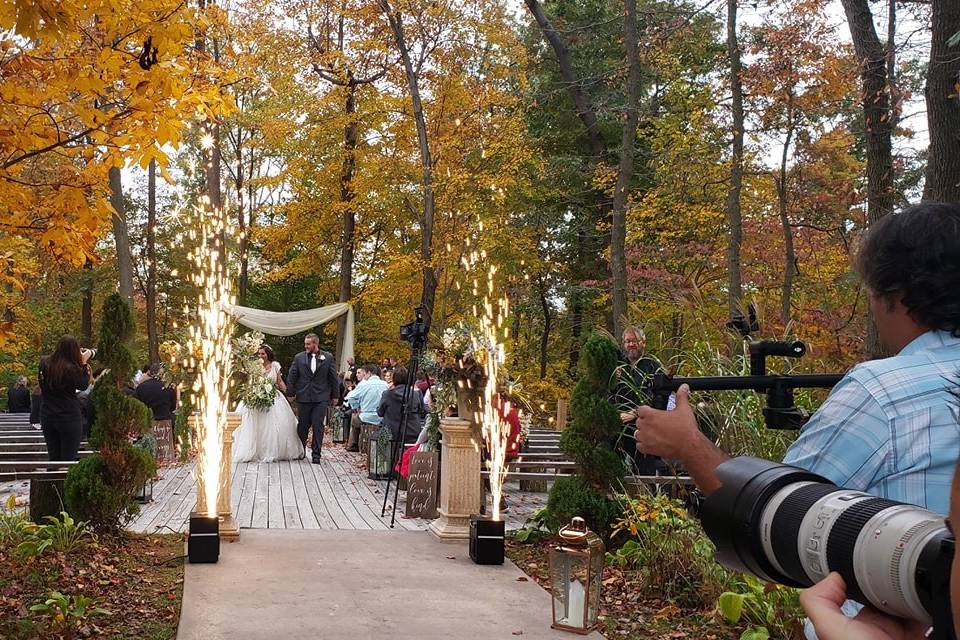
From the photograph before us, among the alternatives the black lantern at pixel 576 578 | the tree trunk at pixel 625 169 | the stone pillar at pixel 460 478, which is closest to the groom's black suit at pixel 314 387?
the tree trunk at pixel 625 169

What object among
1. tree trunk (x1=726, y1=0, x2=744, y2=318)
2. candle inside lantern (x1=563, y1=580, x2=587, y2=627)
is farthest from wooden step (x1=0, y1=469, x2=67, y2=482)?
tree trunk (x1=726, y1=0, x2=744, y2=318)

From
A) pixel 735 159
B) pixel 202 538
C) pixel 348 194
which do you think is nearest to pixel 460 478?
pixel 202 538

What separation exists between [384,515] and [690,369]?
4194 mm

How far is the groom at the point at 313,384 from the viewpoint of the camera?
579 inches

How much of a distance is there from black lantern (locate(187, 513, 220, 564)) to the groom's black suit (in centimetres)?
732

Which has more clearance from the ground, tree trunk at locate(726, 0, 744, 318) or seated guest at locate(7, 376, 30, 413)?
tree trunk at locate(726, 0, 744, 318)

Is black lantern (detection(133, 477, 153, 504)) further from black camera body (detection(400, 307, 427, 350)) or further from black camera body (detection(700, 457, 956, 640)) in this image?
black camera body (detection(700, 457, 956, 640))

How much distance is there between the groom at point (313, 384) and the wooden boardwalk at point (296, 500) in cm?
77

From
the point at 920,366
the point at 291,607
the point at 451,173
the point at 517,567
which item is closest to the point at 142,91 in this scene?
the point at 291,607

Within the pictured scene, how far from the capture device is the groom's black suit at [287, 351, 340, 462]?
14727 millimetres

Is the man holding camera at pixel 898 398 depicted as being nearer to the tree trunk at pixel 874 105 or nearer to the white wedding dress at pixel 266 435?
the tree trunk at pixel 874 105

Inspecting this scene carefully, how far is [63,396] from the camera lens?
9664mm

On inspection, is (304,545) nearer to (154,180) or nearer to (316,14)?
(316,14)

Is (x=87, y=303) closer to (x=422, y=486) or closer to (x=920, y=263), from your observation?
(x=422, y=486)
